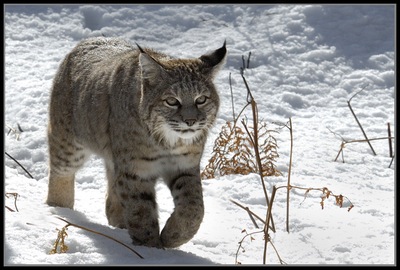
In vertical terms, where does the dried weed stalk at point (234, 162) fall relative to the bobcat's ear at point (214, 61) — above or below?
below

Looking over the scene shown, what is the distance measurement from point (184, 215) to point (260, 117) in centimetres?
290

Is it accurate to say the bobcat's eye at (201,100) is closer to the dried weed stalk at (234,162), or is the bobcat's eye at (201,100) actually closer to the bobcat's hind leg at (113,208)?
the bobcat's hind leg at (113,208)

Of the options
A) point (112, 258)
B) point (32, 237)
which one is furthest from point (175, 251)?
point (32, 237)

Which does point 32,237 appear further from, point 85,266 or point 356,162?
point 356,162

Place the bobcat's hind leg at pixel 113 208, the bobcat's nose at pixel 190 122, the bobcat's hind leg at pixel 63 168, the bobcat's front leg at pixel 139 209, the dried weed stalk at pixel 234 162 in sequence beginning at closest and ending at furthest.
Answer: the bobcat's nose at pixel 190 122 < the bobcat's front leg at pixel 139 209 < the bobcat's hind leg at pixel 113 208 < the bobcat's hind leg at pixel 63 168 < the dried weed stalk at pixel 234 162

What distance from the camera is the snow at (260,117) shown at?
443cm

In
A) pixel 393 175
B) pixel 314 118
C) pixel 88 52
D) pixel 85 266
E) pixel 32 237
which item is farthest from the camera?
pixel 314 118

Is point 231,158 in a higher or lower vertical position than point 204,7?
lower

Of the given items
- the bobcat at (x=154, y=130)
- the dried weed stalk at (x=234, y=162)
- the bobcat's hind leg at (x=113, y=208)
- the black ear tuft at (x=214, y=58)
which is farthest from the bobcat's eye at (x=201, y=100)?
the dried weed stalk at (x=234, y=162)

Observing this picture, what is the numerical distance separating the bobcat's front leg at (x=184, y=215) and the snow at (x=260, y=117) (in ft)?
0.35

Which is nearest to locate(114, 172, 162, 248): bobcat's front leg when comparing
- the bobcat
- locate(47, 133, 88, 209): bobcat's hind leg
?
the bobcat

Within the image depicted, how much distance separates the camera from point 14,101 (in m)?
7.31

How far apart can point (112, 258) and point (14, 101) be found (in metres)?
3.71

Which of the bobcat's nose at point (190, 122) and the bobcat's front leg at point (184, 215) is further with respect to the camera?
the bobcat's front leg at point (184, 215)
